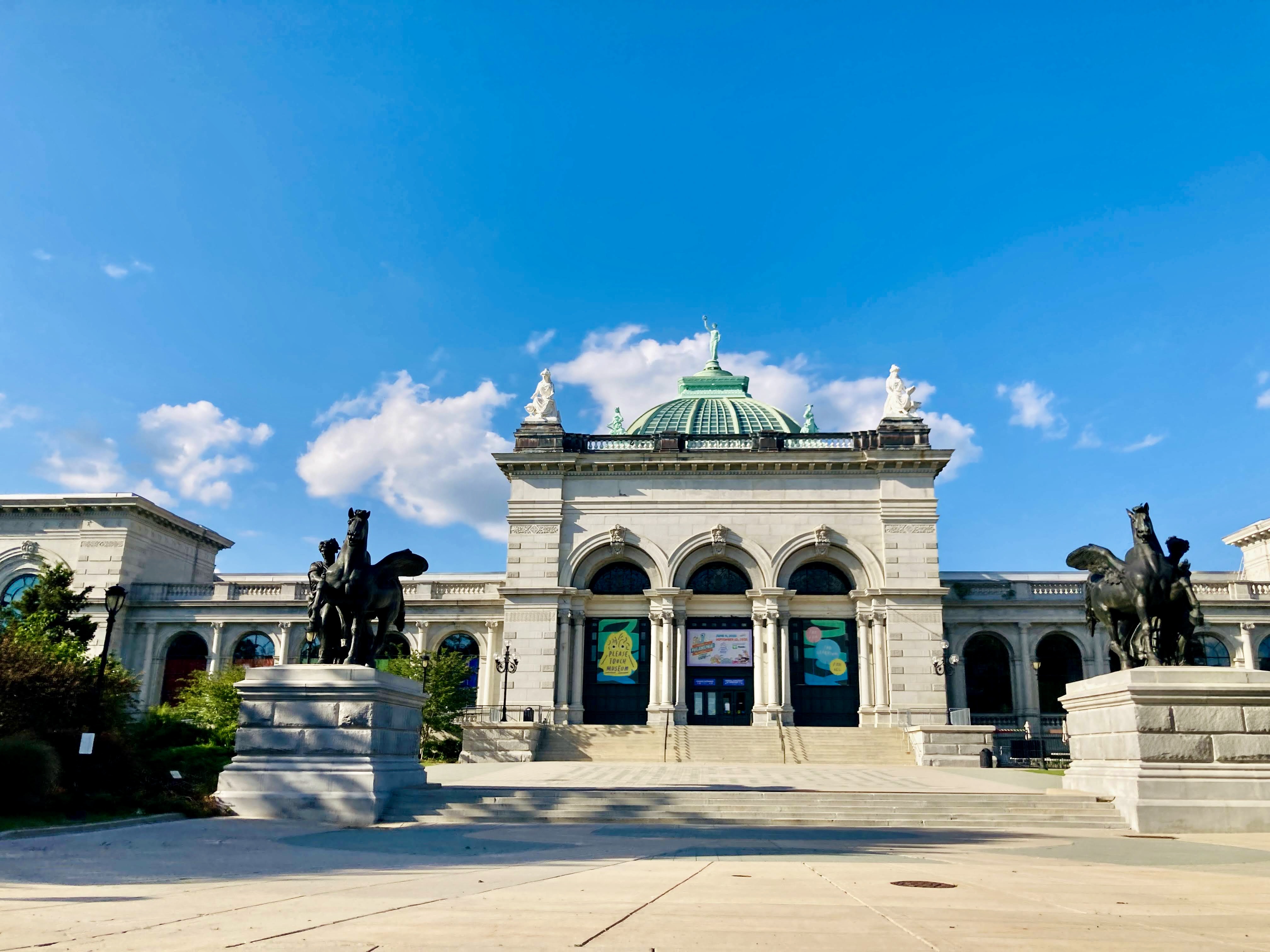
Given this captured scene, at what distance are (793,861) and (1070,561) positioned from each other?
11784 millimetres

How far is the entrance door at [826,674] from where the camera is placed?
45031 millimetres

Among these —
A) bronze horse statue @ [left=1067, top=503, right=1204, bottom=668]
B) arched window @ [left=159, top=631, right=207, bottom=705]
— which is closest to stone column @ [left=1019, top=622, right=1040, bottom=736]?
bronze horse statue @ [left=1067, top=503, right=1204, bottom=668]

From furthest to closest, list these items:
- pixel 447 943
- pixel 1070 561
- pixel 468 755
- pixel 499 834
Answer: pixel 468 755, pixel 1070 561, pixel 499 834, pixel 447 943

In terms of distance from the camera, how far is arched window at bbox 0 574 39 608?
5078cm

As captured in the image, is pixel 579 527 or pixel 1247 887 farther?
pixel 579 527

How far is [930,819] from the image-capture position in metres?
16.1

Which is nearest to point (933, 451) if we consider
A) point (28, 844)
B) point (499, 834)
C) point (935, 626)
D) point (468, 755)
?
point (935, 626)

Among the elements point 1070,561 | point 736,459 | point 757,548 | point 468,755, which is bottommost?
point 468,755

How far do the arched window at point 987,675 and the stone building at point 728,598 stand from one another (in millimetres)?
94

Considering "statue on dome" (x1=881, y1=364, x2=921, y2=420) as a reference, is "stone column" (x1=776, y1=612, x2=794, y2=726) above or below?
below

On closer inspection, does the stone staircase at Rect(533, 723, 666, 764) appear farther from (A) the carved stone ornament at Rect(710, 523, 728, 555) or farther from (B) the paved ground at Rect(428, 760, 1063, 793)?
(A) the carved stone ornament at Rect(710, 523, 728, 555)

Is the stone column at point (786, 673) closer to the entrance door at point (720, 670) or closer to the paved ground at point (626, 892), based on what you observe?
the entrance door at point (720, 670)

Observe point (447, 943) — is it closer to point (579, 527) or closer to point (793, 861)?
point (793, 861)

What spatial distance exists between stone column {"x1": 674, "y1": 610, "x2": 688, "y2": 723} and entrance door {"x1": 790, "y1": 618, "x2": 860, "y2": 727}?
16.9 feet
